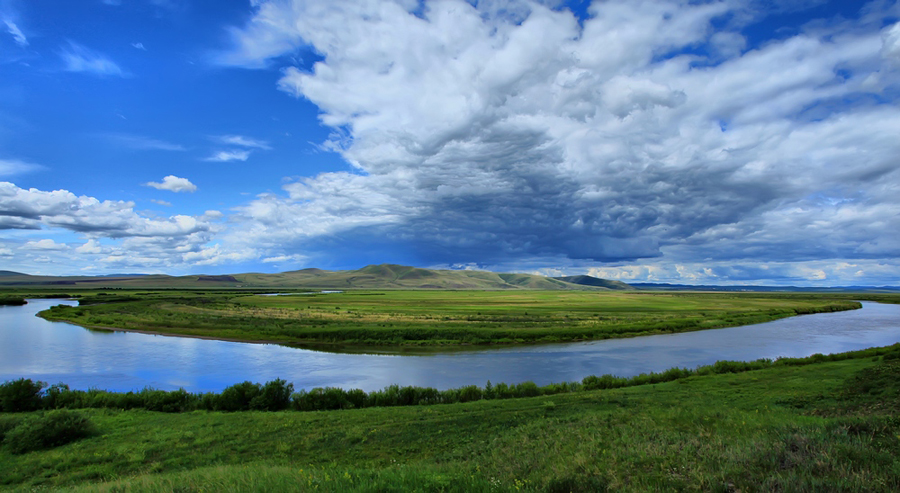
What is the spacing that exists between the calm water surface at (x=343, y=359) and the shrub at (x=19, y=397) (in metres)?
7.05

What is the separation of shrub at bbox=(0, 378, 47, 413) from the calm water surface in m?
7.05

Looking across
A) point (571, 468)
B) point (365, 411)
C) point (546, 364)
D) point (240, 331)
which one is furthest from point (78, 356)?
point (571, 468)

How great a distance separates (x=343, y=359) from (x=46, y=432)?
2492 centimetres

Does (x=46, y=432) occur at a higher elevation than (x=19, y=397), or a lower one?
higher

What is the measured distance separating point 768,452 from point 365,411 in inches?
633

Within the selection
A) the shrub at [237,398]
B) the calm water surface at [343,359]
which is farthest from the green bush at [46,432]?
the calm water surface at [343,359]

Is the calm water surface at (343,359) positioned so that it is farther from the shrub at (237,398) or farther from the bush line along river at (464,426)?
the shrub at (237,398)

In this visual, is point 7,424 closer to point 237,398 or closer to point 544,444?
point 237,398

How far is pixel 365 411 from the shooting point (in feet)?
64.4

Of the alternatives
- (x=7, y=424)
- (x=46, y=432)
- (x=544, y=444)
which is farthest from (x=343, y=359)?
(x=544, y=444)

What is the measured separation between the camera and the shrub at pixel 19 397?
20297 mm

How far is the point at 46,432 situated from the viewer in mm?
15398

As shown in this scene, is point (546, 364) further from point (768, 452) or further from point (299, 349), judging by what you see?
point (768, 452)

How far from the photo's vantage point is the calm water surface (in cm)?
3075
